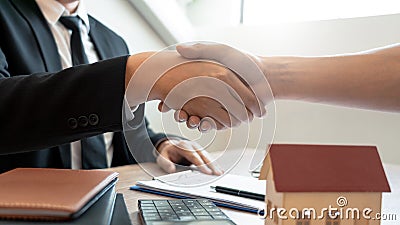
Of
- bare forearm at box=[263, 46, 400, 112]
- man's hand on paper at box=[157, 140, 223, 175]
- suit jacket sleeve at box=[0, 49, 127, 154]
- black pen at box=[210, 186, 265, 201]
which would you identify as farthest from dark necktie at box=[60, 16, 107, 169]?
bare forearm at box=[263, 46, 400, 112]

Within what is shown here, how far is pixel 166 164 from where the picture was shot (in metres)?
0.76

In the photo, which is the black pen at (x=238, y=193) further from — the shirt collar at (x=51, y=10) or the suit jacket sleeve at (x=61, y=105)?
the shirt collar at (x=51, y=10)

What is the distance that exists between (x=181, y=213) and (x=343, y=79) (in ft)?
0.89

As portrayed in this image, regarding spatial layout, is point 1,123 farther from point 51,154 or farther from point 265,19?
point 265,19

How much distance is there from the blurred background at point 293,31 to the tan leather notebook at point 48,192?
0.47 meters

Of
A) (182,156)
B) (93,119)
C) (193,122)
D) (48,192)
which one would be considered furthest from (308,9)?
(48,192)

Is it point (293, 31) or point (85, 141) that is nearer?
point (85, 141)

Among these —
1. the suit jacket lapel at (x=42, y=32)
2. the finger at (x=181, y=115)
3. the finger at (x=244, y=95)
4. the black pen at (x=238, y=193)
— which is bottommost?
the black pen at (x=238, y=193)

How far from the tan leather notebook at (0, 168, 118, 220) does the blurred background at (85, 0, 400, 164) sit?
1.56ft

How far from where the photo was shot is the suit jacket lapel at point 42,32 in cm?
94

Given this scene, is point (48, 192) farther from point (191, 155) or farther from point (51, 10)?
point (51, 10)

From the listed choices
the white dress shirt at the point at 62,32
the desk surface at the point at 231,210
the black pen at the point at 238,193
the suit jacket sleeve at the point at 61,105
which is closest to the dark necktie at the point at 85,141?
the white dress shirt at the point at 62,32

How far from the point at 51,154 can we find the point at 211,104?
1.61ft

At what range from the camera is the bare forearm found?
1.70 feet
